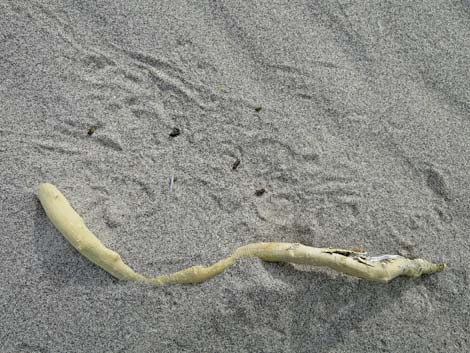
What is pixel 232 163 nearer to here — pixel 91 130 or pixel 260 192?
pixel 260 192

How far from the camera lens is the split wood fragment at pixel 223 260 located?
1.59m

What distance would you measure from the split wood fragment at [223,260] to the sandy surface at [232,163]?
49mm

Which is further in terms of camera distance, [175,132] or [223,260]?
[175,132]

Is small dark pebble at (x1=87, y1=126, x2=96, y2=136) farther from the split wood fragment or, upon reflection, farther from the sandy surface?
the split wood fragment

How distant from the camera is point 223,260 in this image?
167 centimetres

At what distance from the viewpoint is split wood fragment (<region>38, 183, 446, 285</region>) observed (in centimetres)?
159

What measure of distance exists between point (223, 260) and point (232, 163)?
392mm

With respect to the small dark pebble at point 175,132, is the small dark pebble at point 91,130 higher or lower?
lower

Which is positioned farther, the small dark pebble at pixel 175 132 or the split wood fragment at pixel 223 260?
the small dark pebble at pixel 175 132

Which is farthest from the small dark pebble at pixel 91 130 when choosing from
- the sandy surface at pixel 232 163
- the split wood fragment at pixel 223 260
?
the split wood fragment at pixel 223 260

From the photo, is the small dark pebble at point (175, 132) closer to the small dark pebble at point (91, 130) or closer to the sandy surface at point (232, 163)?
the sandy surface at point (232, 163)

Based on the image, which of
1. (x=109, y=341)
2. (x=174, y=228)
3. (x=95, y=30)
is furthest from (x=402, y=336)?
(x=95, y=30)

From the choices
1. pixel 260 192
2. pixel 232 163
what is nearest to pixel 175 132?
pixel 232 163

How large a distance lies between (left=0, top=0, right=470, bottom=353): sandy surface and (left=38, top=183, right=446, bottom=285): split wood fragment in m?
0.05
